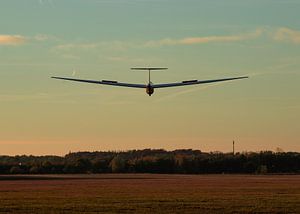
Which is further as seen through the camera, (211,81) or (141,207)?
(211,81)

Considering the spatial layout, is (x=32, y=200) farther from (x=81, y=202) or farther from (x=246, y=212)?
(x=246, y=212)

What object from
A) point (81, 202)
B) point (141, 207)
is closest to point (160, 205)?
point (141, 207)

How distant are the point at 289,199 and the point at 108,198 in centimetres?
1464

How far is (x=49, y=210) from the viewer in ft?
A: 195

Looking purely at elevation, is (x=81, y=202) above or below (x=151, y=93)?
below

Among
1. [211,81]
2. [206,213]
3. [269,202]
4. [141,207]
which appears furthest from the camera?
[211,81]

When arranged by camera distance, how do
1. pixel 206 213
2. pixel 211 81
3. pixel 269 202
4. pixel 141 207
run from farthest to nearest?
pixel 211 81
pixel 269 202
pixel 141 207
pixel 206 213

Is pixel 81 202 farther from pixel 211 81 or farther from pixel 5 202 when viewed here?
pixel 211 81

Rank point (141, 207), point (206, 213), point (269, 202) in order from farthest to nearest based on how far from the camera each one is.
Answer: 1. point (269, 202)
2. point (141, 207)
3. point (206, 213)

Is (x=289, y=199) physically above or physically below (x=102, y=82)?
below

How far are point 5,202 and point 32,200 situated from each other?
3.05m

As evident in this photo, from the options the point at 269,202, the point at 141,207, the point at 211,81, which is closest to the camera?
the point at 141,207

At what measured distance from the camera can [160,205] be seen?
64312 millimetres

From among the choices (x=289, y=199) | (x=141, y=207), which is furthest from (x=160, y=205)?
(x=289, y=199)
